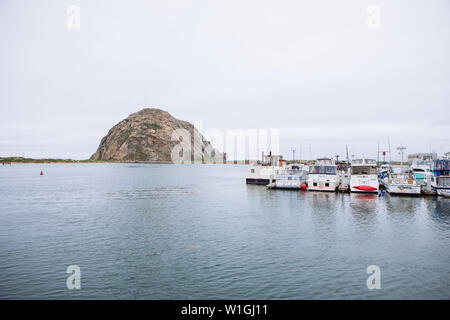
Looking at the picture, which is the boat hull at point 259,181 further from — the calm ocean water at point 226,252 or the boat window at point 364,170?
the calm ocean water at point 226,252

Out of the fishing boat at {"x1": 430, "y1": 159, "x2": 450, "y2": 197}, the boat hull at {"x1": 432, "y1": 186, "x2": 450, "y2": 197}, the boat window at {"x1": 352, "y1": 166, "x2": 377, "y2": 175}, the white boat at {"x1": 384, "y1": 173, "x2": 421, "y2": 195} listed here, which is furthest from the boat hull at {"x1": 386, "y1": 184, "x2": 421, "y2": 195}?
the boat window at {"x1": 352, "y1": 166, "x2": 377, "y2": 175}

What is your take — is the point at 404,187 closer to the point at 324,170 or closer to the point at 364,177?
the point at 364,177

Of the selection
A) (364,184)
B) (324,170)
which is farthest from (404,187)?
(324,170)

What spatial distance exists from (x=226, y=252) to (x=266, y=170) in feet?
179

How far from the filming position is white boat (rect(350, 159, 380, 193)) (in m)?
53.5

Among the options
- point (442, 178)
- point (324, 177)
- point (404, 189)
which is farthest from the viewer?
point (324, 177)

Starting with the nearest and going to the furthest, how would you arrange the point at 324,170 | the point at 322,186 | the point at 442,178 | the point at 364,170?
the point at 442,178, the point at 364,170, the point at 322,186, the point at 324,170

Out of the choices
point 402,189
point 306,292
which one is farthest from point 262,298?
point 402,189

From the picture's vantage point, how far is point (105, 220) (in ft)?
109

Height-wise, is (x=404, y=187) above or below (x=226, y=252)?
above

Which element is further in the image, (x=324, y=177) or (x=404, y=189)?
(x=324, y=177)

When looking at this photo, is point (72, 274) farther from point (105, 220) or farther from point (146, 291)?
point (105, 220)

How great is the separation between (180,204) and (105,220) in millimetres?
14075

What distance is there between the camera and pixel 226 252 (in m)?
21.3
